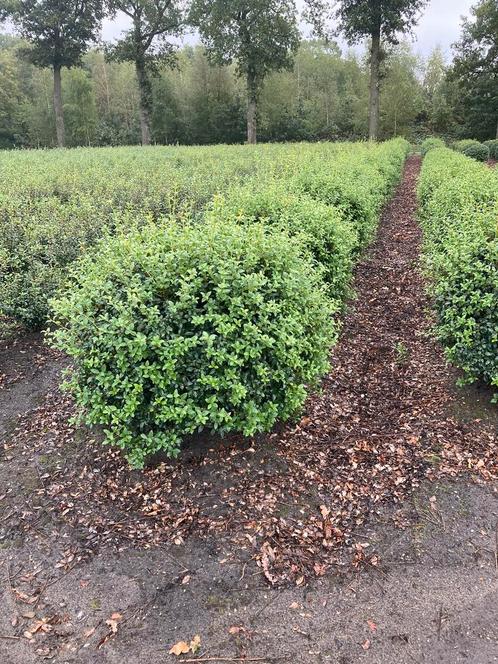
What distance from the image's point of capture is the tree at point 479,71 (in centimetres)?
2967

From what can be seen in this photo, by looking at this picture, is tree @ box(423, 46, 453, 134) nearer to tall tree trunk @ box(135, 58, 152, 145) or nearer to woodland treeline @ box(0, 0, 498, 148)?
woodland treeline @ box(0, 0, 498, 148)

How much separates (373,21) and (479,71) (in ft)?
30.8

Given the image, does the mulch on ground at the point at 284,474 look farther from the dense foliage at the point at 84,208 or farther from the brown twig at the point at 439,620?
the dense foliage at the point at 84,208

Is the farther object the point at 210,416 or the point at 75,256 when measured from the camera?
the point at 75,256

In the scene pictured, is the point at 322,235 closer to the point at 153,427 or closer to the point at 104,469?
the point at 153,427

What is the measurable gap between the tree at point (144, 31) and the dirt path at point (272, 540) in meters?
30.5

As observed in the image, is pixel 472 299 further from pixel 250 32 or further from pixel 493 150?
pixel 250 32

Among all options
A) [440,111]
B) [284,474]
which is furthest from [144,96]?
[284,474]

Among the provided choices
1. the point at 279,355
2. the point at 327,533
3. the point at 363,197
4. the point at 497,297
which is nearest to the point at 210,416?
the point at 279,355

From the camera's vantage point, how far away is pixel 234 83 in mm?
38688

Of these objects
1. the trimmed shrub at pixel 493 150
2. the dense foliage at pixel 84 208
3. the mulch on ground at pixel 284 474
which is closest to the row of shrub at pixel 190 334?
the mulch on ground at pixel 284 474

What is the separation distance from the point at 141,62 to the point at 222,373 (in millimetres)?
33157

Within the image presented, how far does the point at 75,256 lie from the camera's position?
5.45 metres

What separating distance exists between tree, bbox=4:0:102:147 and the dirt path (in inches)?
1214
